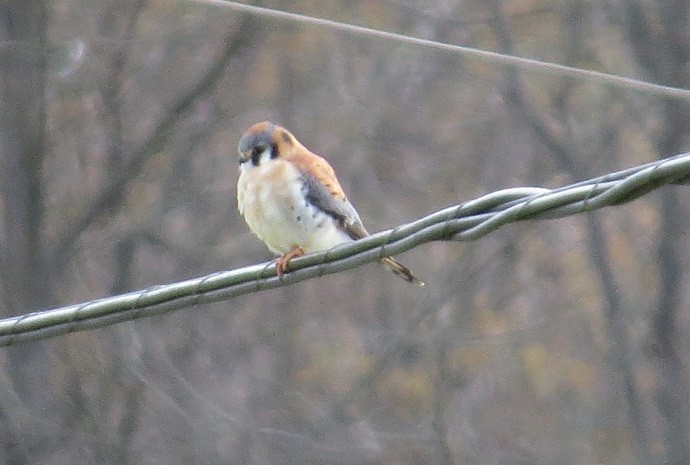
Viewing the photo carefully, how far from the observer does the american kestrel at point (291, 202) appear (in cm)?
692

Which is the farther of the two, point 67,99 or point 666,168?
point 67,99

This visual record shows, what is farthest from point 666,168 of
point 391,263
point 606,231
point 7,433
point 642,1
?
point 606,231

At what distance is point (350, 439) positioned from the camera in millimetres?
14508

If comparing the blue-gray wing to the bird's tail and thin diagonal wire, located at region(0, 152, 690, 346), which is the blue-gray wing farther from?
thin diagonal wire, located at region(0, 152, 690, 346)

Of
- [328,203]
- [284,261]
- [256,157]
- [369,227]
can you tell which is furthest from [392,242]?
[369,227]

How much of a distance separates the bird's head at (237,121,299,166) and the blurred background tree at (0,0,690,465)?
193 inches

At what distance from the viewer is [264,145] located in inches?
292

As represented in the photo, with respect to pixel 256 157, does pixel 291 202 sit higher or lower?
lower

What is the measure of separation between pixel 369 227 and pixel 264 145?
7.63 m

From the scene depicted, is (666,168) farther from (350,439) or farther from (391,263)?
(350,439)

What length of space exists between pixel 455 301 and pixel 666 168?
12.1m

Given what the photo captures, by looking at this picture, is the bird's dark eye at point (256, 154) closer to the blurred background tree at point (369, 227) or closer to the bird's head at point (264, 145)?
the bird's head at point (264, 145)

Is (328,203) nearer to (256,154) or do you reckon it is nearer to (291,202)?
(291,202)

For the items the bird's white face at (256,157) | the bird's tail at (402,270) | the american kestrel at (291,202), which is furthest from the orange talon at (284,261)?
the bird's white face at (256,157)
